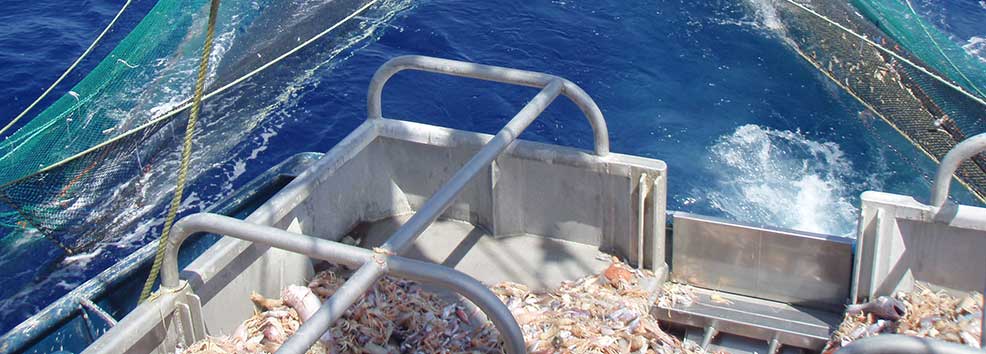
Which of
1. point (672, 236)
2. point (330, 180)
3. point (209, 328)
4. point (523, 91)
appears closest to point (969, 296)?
point (672, 236)

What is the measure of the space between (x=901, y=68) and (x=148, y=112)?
875cm

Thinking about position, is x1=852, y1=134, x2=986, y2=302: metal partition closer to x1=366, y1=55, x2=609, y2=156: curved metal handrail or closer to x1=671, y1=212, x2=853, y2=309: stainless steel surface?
x1=671, y1=212, x2=853, y2=309: stainless steel surface

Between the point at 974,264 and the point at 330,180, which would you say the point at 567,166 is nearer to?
the point at 330,180

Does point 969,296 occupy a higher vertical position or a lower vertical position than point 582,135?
higher

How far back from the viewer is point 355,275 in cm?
412

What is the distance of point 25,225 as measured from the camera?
952 cm

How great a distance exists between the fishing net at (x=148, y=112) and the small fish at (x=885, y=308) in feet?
24.3

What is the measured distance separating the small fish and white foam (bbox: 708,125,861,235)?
15.1 feet

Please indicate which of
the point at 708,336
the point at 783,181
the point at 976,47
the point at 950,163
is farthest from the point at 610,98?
the point at 950,163

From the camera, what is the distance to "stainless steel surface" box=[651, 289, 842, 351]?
223 inches

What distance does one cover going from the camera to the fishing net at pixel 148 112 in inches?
368

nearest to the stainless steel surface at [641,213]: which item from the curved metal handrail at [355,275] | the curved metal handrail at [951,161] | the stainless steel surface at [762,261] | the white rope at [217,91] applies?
the stainless steel surface at [762,261]

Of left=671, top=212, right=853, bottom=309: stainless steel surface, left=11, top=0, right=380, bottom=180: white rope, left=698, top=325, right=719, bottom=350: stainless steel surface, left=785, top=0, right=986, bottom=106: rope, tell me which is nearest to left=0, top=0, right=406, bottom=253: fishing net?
left=11, top=0, right=380, bottom=180: white rope

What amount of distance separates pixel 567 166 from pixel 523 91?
6.33m
